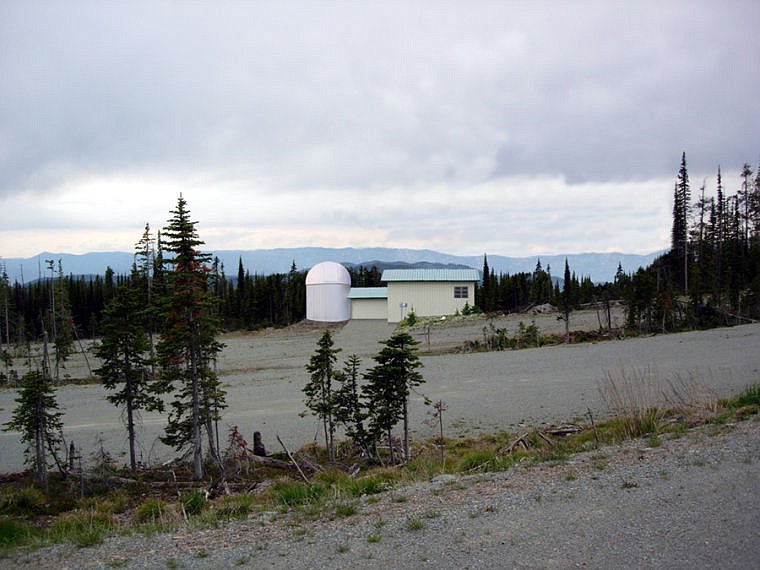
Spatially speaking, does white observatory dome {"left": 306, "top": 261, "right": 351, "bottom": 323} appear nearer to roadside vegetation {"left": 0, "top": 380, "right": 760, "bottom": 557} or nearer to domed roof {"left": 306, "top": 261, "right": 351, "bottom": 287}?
domed roof {"left": 306, "top": 261, "right": 351, "bottom": 287}

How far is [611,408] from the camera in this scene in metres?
12.8

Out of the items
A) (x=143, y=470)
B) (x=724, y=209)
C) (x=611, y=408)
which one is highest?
(x=724, y=209)

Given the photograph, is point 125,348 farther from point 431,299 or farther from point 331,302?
point 331,302

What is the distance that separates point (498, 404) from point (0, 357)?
34.1 metres

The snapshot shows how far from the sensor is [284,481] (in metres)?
8.84

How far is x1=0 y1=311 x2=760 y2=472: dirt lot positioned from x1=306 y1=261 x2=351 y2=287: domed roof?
20.3 metres

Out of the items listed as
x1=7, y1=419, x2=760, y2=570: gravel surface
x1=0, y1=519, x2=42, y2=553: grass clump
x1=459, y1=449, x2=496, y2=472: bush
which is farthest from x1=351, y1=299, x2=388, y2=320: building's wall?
x1=7, y1=419, x2=760, y2=570: gravel surface

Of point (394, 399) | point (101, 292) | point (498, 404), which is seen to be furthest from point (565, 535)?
point (101, 292)

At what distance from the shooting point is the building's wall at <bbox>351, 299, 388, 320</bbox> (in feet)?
168

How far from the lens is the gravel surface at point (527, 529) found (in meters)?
4.21

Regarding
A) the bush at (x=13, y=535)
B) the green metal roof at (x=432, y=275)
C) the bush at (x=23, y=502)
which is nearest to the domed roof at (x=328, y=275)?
the green metal roof at (x=432, y=275)

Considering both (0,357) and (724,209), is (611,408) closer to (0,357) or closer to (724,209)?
(0,357)

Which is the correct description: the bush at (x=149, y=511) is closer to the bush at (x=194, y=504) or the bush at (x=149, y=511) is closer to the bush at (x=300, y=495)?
the bush at (x=194, y=504)

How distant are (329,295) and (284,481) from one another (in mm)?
43729
